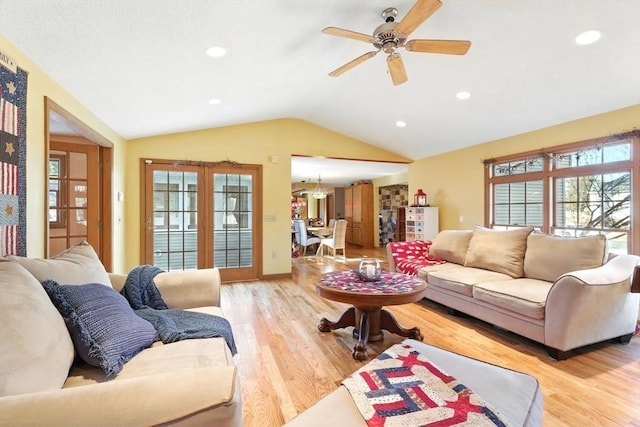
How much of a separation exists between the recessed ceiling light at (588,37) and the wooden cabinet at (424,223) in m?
3.52

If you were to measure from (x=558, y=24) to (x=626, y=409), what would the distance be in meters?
2.61

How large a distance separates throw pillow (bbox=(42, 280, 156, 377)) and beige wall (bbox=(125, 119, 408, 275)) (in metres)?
3.58

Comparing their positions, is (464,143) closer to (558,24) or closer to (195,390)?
(558,24)

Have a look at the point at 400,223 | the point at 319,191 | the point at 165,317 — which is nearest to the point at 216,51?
the point at 165,317

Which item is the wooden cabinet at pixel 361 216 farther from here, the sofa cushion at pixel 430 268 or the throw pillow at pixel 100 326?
the throw pillow at pixel 100 326

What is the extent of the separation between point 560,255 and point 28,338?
3.69 meters

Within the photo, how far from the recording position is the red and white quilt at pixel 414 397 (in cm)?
108

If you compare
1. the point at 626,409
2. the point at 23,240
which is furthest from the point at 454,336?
the point at 23,240

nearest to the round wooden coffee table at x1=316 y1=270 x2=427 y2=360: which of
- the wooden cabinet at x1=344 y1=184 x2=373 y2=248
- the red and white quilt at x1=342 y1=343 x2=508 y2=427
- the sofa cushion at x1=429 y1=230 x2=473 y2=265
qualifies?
the red and white quilt at x1=342 y1=343 x2=508 y2=427

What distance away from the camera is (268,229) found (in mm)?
5219

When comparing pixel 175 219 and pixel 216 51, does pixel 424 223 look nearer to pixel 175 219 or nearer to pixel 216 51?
pixel 175 219

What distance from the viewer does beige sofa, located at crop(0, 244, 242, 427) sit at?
→ 789mm

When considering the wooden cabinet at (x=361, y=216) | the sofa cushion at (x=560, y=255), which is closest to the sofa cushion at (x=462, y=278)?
the sofa cushion at (x=560, y=255)

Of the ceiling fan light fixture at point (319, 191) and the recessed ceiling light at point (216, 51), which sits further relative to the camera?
the ceiling fan light fixture at point (319, 191)
